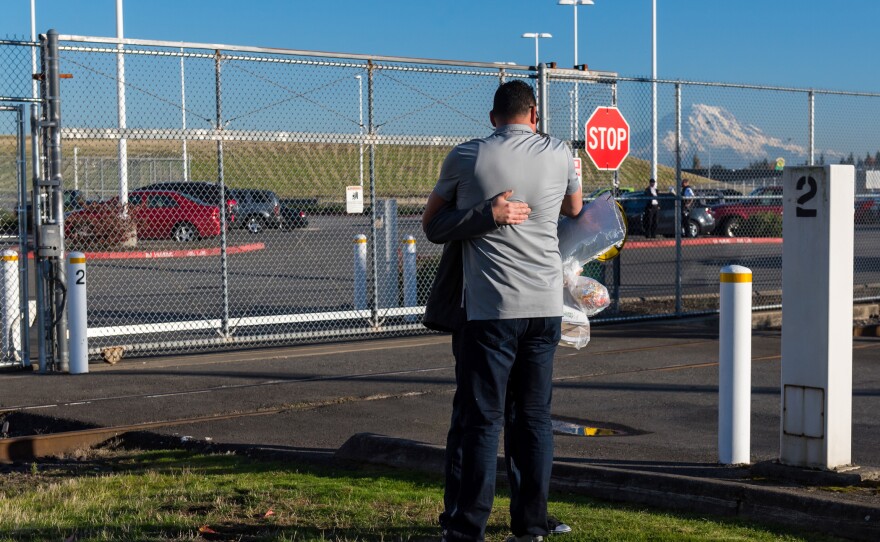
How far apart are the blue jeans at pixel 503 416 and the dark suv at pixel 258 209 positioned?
10.0 metres

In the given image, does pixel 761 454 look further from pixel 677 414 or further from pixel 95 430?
pixel 95 430

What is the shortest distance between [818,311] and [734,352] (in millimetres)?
913

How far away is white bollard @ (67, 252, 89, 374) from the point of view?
10.6m

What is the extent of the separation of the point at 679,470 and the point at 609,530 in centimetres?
155

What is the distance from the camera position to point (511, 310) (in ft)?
15.1

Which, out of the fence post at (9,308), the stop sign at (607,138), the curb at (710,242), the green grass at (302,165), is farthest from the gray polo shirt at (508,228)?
the curb at (710,242)

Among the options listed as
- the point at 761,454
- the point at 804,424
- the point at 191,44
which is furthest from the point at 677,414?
the point at 191,44

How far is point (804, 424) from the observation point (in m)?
5.77

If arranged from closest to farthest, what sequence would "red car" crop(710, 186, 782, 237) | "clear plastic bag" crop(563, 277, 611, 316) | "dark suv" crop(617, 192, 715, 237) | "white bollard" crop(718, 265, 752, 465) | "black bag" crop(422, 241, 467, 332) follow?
1. "black bag" crop(422, 241, 467, 332)
2. "clear plastic bag" crop(563, 277, 611, 316)
3. "white bollard" crop(718, 265, 752, 465)
4. "red car" crop(710, 186, 782, 237)
5. "dark suv" crop(617, 192, 715, 237)

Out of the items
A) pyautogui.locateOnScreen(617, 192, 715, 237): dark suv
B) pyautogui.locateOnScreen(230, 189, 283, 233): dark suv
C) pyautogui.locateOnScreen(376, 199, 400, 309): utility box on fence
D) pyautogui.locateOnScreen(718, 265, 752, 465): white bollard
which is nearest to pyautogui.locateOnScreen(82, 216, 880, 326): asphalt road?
pyautogui.locateOnScreen(376, 199, 400, 309): utility box on fence

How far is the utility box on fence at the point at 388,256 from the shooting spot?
14.1 meters

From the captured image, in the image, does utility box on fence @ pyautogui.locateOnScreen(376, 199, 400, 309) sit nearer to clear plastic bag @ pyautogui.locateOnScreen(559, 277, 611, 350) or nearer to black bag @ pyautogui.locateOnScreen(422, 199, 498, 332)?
clear plastic bag @ pyautogui.locateOnScreen(559, 277, 611, 350)

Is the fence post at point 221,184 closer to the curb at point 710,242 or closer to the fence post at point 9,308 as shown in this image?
the fence post at point 9,308

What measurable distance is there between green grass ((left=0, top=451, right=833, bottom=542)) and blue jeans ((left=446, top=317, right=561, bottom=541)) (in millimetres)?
299
